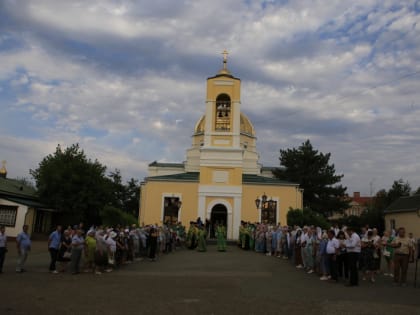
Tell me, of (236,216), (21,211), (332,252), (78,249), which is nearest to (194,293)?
(332,252)

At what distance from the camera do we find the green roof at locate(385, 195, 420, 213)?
3734 cm

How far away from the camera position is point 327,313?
332 inches

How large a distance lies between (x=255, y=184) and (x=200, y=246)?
43.0 ft

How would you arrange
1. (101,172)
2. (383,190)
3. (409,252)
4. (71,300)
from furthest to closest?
(383,190) → (101,172) → (409,252) → (71,300)

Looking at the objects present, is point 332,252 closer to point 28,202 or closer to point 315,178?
point 28,202

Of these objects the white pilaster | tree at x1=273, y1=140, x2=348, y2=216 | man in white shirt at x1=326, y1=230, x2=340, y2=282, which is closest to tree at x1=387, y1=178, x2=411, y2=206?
tree at x1=273, y1=140, x2=348, y2=216

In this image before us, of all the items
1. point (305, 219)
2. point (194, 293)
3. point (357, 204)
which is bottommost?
point (194, 293)

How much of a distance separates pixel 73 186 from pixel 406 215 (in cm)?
2923

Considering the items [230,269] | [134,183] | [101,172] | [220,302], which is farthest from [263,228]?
[134,183]

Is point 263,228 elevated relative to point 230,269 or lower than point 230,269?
elevated

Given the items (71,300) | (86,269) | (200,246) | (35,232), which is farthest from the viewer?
(35,232)

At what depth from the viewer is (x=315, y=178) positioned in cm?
5094

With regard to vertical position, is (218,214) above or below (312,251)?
above

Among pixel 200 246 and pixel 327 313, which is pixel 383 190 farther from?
pixel 327 313
